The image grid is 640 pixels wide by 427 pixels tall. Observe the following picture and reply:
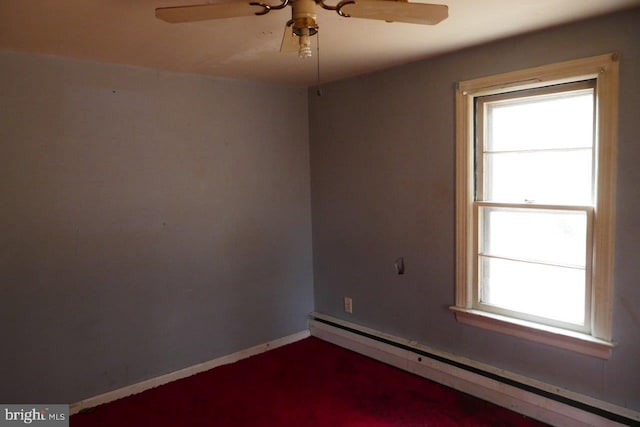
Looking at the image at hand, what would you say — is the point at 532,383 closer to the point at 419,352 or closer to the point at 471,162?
the point at 419,352

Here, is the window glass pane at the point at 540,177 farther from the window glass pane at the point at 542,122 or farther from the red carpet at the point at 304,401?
the red carpet at the point at 304,401

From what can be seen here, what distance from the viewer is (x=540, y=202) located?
8.10ft

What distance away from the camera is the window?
220 cm

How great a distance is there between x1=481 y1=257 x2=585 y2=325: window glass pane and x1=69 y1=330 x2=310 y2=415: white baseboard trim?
1.70 meters

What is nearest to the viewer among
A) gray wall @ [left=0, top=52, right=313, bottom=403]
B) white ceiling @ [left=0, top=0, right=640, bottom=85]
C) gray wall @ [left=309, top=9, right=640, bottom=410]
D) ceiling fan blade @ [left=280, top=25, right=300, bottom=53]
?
ceiling fan blade @ [left=280, top=25, right=300, bottom=53]

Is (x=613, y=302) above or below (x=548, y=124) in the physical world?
below

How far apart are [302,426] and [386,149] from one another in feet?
6.17

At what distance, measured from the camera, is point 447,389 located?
283cm

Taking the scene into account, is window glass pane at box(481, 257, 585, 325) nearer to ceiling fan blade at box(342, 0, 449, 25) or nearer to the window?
the window

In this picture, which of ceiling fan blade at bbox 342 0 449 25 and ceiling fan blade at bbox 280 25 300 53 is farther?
ceiling fan blade at bbox 280 25 300 53

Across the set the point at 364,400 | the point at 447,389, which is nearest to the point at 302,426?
the point at 364,400

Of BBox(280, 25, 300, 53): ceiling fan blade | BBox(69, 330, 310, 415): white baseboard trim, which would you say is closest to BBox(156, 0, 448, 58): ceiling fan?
BBox(280, 25, 300, 53): ceiling fan blade

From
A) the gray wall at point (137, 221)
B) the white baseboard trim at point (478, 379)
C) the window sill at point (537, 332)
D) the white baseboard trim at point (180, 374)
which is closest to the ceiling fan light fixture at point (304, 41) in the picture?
the gray wall at point (137, 221)

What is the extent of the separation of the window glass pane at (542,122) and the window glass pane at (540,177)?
0.05 m
